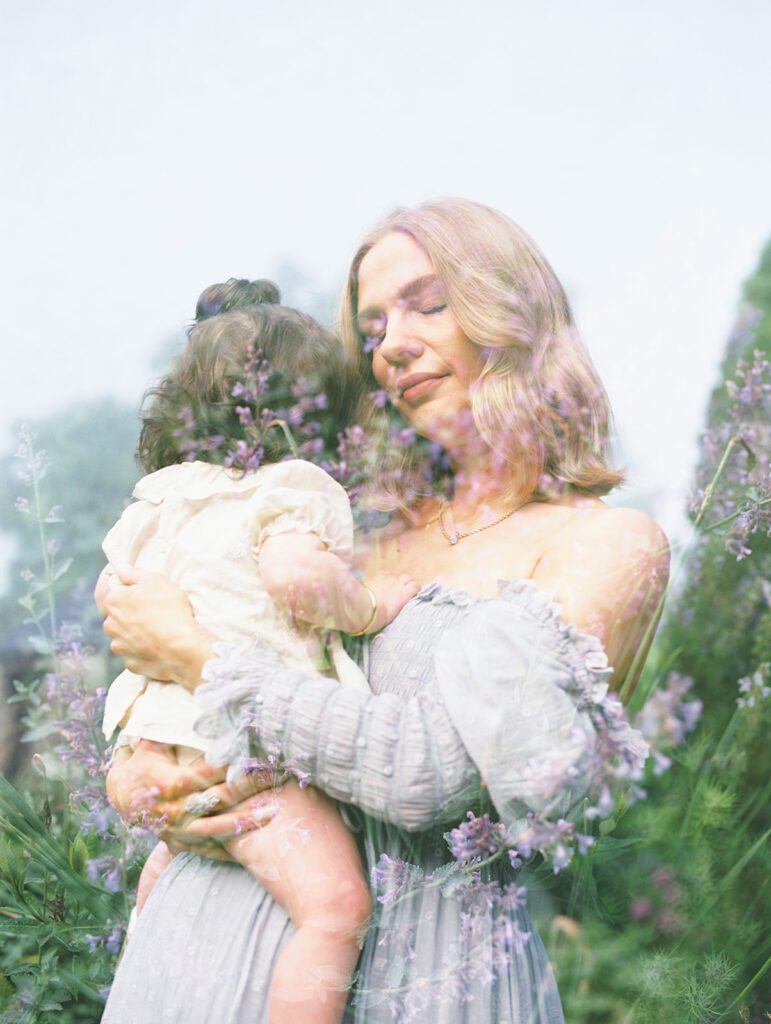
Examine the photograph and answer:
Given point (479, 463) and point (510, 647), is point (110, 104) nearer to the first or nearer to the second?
point (479, 463)

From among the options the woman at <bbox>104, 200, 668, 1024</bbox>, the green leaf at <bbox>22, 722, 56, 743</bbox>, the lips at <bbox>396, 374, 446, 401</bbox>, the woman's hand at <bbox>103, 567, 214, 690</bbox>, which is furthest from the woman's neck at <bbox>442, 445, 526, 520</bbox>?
the green leaf at <bbox>22, 722, 56, 743</bbox>

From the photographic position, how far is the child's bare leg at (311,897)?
3.71ft

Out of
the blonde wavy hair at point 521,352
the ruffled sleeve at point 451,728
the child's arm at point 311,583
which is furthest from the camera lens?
the blonde wavy hair at point 521,352

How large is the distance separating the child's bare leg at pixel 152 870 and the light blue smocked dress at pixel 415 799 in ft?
0.28

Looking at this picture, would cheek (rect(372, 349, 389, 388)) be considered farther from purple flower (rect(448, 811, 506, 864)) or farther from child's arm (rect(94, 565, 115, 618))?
purple flower (rect(448, 811, 506, 864))

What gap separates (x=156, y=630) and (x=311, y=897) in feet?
1.23

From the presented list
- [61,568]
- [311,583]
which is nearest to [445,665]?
[311,583]

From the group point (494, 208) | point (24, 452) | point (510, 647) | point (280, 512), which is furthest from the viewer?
point (24, 452)

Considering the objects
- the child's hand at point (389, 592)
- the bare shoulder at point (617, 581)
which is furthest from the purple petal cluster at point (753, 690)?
the child's hand at point (389, 592)

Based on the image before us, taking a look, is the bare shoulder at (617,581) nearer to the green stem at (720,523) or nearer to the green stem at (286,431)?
the green stem at (720,523)

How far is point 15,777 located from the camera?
1.47 m

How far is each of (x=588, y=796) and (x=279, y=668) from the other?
15.3 inches

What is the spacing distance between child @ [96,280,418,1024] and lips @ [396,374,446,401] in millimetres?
65

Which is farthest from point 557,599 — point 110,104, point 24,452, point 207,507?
point 110,104
